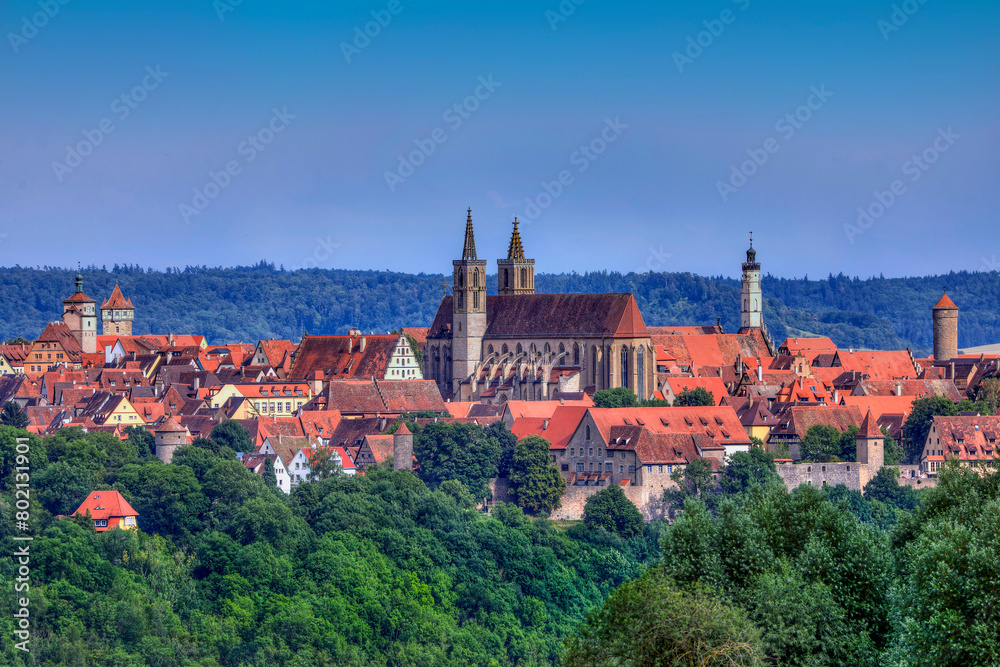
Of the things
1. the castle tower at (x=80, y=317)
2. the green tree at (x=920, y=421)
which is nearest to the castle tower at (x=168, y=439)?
the green tree at (x=920, y=421)

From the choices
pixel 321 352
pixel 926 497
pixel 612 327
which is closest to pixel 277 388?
pixel 321 352

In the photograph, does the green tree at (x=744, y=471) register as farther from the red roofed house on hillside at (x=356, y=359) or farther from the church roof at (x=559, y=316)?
the red roofed house on hillside at (x=356, y=359)

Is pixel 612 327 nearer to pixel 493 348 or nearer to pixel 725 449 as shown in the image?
pixel 493 348

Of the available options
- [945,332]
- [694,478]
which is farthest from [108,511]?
[945,332]

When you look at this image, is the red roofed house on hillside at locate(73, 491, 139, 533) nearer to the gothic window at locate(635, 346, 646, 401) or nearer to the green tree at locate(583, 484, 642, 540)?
the green tree at locate(583, 484, 642, 540)

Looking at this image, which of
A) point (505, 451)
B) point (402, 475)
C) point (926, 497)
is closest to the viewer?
point (926, 497)

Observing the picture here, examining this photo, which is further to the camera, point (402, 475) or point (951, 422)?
point (951, 422)

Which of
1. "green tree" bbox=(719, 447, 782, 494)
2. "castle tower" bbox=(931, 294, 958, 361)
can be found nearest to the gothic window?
"green tree" bbox=(719, 447, 782, 494)
